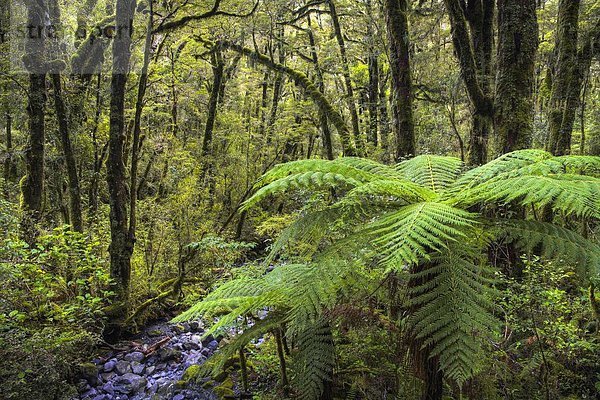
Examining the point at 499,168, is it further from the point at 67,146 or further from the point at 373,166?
the point at 67,146

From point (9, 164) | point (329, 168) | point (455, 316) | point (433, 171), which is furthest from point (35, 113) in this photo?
point (455, 316)

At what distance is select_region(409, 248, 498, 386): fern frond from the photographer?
4.87 ft

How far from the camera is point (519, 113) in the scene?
3.80 metres

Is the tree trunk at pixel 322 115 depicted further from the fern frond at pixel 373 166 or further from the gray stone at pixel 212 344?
the fern frond at pixel 373 166

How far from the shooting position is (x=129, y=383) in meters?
5.48

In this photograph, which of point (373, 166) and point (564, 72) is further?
point (564, 72)

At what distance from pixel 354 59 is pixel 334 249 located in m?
12.3

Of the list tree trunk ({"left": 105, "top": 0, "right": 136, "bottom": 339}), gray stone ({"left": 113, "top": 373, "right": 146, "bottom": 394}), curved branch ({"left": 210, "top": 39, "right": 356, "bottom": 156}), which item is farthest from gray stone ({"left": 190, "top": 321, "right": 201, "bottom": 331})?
curved branch ({"left": 210, "top": 39, "right": 356, "bottom": 156})

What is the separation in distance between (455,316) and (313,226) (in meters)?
0.82

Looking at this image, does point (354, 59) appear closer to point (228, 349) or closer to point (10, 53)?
point (10, 53)

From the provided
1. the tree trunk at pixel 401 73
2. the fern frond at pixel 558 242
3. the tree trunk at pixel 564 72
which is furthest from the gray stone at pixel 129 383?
the tree trunk at pixel 564 72

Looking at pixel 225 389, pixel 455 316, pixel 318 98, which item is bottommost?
pixel 225 389

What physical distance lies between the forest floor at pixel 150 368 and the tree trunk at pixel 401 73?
3.78 metres

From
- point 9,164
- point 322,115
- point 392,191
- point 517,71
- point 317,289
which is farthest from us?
point 9,164
